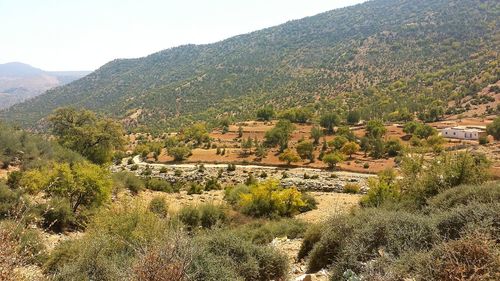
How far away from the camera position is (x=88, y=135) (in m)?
43.4

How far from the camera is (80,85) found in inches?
7589

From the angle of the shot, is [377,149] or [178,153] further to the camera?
[178,153]

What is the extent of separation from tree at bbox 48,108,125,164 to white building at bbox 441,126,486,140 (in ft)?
178

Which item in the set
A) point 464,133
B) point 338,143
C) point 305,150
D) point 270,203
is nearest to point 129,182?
point 270,203

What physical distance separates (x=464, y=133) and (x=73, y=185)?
63572 mm

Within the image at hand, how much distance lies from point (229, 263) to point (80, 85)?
662 feet

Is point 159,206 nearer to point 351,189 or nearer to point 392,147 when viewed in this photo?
point 351,189

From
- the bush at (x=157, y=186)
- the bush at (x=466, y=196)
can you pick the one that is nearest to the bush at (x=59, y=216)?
the bush at (x=466, y=196)

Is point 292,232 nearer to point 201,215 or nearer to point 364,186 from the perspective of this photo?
point 201,215

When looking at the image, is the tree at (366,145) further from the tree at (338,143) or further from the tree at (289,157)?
the tree at (289,157)

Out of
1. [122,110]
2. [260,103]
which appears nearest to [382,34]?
[260,103]

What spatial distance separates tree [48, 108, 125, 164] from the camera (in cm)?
4366

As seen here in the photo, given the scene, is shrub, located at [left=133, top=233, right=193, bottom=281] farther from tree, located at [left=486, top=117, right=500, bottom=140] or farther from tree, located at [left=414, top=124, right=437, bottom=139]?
tree, located at [left=486, top=117, right=500, bottom=140]

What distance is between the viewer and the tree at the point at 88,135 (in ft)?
143
